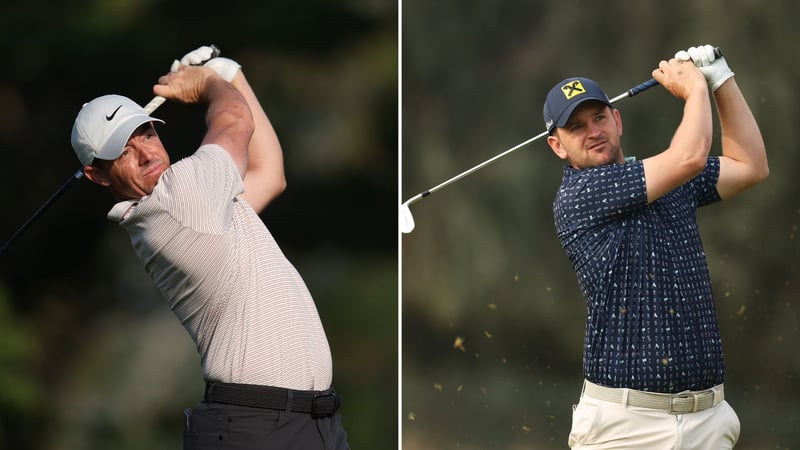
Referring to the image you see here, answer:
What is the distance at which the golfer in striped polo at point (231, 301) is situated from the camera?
1.96m

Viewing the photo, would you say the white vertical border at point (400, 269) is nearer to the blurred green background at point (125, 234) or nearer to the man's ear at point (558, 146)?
the blurred green background at point (125, 234)

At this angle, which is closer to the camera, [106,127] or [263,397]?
[263,397]

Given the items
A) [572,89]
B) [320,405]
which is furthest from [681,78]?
[320,405]

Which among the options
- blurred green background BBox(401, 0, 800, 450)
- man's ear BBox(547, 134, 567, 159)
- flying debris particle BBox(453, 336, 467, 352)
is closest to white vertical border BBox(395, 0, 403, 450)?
blurred green background BBox(401, 0, 800, 450)

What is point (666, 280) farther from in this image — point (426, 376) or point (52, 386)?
point (52, 386)

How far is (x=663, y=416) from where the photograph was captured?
201cm

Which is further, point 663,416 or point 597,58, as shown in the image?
point 597,58

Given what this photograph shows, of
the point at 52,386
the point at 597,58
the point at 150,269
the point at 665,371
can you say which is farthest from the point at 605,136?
the point at 52,386

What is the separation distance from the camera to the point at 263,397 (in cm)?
196

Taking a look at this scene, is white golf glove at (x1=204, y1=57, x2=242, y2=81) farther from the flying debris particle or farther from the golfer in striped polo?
the flying debris particle

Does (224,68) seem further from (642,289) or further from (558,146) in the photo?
(642,289)

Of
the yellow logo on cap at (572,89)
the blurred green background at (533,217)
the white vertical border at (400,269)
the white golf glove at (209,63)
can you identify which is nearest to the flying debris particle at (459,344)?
the blurred green background at (533,217)

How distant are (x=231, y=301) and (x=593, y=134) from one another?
78 cm

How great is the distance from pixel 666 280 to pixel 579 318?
175 cm
